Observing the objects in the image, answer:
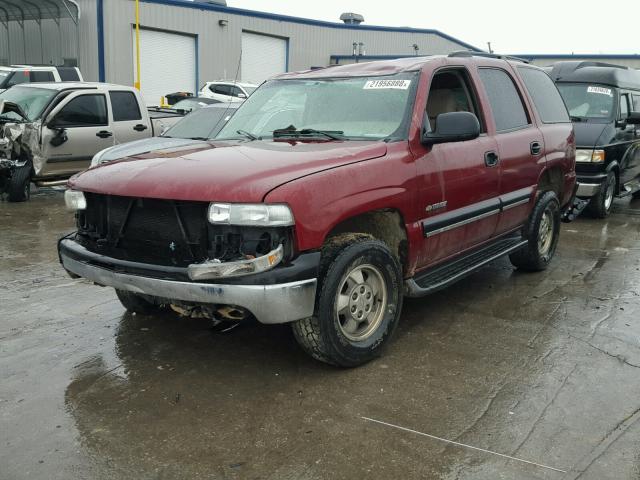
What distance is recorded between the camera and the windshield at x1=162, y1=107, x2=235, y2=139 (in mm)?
9406

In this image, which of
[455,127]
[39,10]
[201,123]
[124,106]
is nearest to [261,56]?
[39,10]

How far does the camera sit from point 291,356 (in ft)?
13.5

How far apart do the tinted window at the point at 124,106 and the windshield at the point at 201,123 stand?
73.8 inches

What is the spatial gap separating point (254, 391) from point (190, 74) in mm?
24405

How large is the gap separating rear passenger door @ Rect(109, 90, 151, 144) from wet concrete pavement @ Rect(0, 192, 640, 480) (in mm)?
6136

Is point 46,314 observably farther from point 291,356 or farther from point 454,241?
point 454,241

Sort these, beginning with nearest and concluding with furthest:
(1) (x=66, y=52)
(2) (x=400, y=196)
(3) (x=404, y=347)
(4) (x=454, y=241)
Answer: (2) (x=400, y=196) < (3) (x=404, y=347) < (4) (x=454, y=241) < (1) (x=66, y=52)

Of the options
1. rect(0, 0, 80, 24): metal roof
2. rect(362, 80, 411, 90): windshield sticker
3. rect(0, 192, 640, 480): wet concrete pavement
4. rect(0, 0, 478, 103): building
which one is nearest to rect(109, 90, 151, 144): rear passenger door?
rect(0, 192, 640, 480): wet concrete pavement

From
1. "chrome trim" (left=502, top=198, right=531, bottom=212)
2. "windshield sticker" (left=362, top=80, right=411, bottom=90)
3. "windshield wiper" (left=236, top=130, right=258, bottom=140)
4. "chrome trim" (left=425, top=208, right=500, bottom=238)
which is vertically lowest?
"chrome trim" (left=425, top=208, right=500, bottom=238)

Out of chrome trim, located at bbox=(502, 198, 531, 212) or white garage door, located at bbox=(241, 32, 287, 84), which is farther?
white garage door, located at bbox=(241, 32, 287, 84)

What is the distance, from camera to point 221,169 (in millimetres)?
3570

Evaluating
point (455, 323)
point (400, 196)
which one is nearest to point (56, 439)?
point (400, 196)

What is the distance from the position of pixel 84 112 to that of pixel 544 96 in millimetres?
7595

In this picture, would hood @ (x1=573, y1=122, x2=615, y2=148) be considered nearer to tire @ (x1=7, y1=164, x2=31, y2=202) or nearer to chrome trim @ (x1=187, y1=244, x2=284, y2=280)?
chrome trim @ (x1=187, y1=244, x2=284, y2=280)
